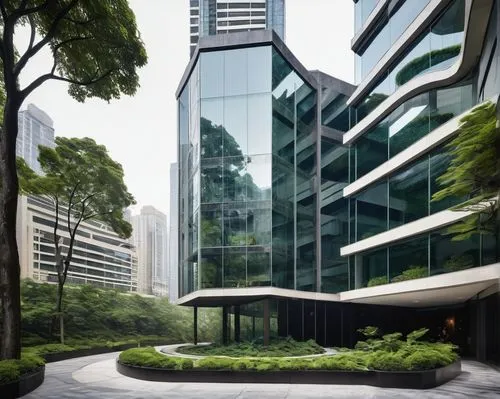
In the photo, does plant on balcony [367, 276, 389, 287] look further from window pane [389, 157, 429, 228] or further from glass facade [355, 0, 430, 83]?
glass facade [355, 0, 430, 83]

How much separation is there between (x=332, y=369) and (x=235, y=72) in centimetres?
1884

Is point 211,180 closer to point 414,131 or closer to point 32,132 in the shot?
point 414,131

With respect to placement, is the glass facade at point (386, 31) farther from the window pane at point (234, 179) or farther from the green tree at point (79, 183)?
the green tree at point (79, 183)

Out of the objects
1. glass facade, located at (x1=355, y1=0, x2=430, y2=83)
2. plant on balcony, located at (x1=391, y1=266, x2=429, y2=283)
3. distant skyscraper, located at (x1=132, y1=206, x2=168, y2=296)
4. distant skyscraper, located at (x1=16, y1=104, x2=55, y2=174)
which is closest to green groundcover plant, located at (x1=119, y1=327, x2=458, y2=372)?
plant on balcony, located at (x1=391, y1=266, x2=429, y2=283)

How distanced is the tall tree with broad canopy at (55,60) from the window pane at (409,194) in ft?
48.5

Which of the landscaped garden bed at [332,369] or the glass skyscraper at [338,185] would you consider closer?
the landscaped garden bed at [332,369]

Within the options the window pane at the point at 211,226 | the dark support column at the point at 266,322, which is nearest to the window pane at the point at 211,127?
the window pane at the point at 211,226

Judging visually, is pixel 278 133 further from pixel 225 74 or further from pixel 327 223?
pixel 327 223

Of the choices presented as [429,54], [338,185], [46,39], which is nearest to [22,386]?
[46,39]

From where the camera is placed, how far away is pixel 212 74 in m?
27.6

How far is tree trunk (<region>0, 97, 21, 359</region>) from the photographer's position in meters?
15.6

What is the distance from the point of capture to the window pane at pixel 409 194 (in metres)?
22.1

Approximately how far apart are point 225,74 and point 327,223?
13178 mm

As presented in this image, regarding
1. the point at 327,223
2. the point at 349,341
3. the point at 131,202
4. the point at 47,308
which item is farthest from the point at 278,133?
the point at 47,308
